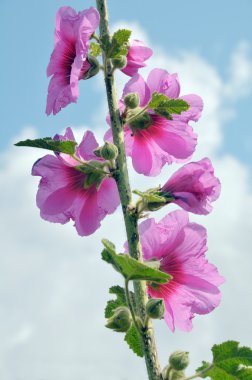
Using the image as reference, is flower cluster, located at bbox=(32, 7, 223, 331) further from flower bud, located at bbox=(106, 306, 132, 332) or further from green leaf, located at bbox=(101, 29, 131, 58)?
flower bud, located at bbox=(106, 306, 132, 332)

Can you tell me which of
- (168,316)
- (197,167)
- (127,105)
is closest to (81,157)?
(127,105)

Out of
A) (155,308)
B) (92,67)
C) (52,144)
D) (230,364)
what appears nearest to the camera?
(155,308)

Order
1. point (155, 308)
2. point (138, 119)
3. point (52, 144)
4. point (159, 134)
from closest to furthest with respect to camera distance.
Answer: point (155, 308), point (52, 144), point (138, 119), point (159, 134)

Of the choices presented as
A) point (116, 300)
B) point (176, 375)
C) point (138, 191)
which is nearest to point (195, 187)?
point (138, 191)

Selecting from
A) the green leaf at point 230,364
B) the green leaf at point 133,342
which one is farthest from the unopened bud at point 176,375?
the green leaf at point 133,342

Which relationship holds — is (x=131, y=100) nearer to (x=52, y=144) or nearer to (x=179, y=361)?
(x=52, y=144)

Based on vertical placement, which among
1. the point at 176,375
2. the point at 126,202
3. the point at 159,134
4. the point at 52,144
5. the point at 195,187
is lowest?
the point at 176,375

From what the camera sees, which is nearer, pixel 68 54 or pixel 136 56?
pixel 68 54
